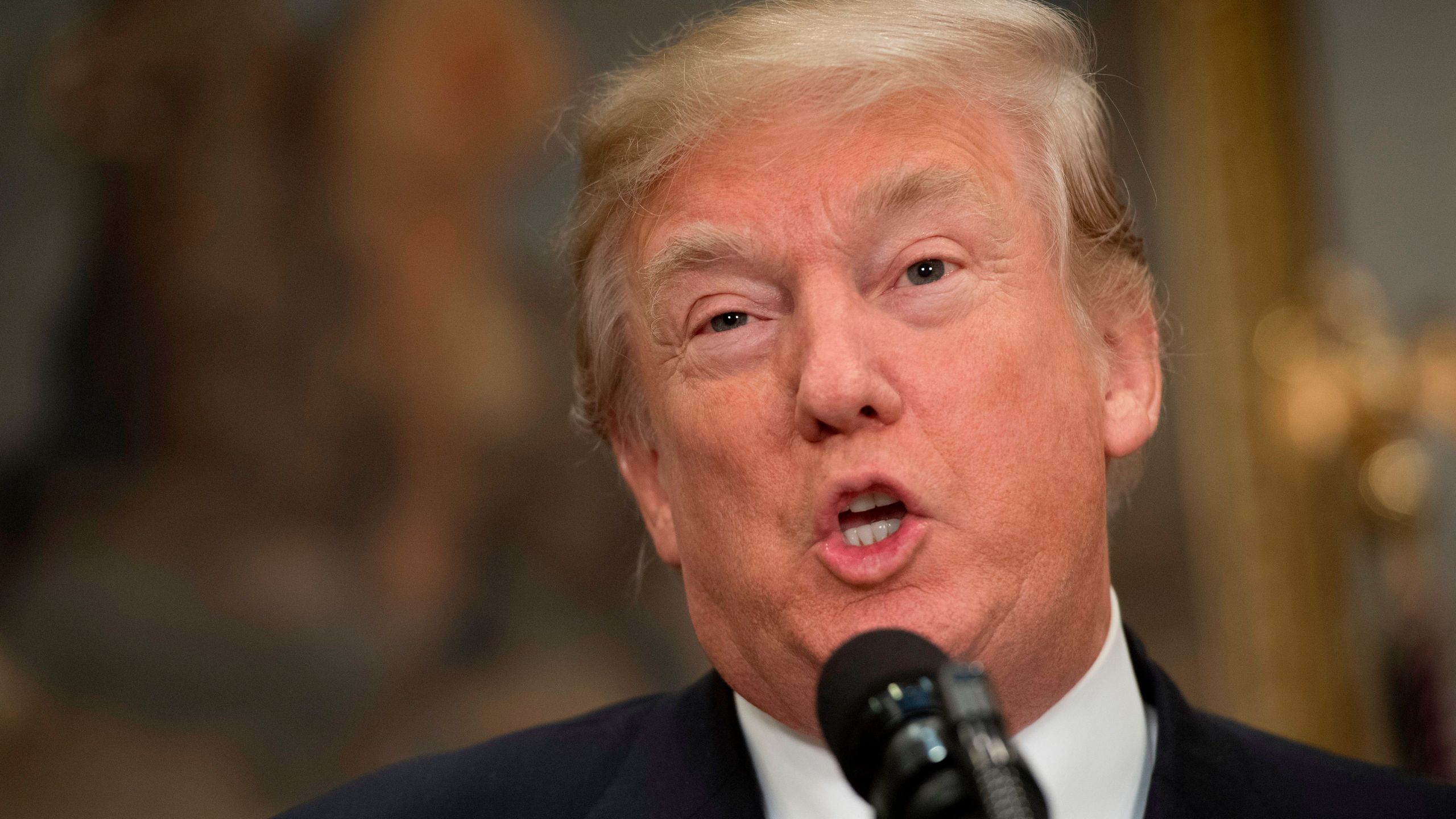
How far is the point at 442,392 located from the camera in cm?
443

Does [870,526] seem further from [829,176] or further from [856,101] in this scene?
[856,101]

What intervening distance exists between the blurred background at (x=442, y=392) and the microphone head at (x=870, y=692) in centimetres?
260

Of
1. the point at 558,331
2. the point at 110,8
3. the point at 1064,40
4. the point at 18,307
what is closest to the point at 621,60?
the point at 558,331

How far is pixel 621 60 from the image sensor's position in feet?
15.0

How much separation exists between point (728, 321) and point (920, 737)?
3.12 feet

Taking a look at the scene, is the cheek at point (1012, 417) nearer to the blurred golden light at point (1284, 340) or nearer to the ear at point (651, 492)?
the ear at point (651, 492)

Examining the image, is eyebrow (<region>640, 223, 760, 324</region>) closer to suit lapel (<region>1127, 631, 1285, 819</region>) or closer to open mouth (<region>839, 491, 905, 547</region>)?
open mouth (<region>839, 491, 905, 547</region>)

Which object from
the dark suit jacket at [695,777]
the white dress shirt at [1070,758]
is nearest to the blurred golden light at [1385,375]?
the dark suit jacket at [695,777]

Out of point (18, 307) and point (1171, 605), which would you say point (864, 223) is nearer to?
point (18, 307)

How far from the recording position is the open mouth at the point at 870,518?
161cm

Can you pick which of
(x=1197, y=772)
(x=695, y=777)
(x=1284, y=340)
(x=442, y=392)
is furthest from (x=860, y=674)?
Answer: (x=1284, y=340)

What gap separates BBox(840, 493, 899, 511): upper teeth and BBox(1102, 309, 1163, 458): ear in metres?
0.40

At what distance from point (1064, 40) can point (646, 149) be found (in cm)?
67

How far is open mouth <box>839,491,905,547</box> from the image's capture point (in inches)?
63.2
